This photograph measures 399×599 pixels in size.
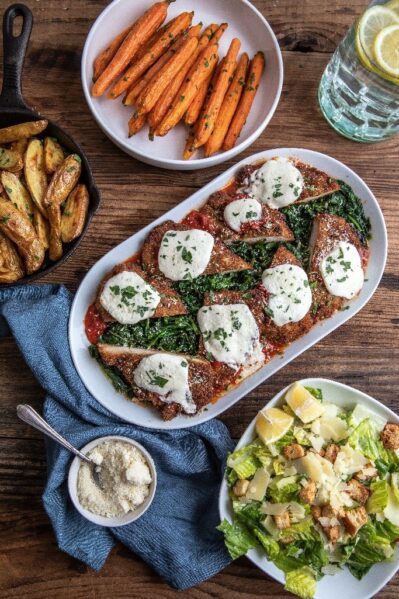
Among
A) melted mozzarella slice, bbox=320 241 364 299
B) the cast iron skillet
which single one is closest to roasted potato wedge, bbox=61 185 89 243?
the cast iron skillet

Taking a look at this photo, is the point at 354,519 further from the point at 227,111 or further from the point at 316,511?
the point at 227,111

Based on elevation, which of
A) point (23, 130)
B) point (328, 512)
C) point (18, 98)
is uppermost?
point (18, 98)

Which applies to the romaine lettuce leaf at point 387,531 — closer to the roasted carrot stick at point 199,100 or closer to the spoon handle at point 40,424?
the spoon handle at point 40,424

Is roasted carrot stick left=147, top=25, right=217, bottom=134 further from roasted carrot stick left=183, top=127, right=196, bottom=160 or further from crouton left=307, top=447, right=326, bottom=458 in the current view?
crouton left=307, top=447, right=326, bottom=458

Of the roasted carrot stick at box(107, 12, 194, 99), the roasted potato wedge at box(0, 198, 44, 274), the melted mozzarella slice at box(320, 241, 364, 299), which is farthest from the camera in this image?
the roasted carrot stick at box(107, 12, 194, 99)

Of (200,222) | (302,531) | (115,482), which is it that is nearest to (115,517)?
(115,482)

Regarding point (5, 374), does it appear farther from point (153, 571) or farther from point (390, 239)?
point (390, 239)
